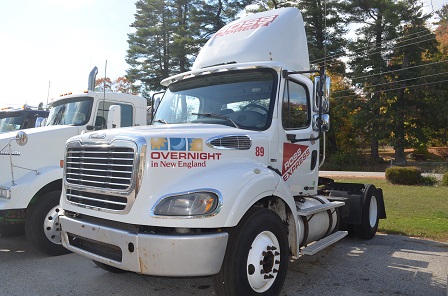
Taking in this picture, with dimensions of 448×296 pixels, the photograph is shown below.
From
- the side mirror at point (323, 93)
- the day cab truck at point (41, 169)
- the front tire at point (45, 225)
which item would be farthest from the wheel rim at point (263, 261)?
the front tire at point (45, 225)

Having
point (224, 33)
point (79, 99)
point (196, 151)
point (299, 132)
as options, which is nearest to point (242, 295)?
point (196, 151)

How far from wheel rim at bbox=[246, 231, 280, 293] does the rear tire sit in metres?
3.79

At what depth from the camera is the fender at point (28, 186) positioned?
18.8 feet

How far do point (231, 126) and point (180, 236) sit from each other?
1.57 metres

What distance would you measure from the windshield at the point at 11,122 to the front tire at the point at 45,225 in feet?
11.7

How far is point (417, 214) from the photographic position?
33.4ft

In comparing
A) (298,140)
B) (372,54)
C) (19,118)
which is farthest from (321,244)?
(372,54)

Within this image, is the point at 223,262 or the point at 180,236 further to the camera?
the point at 223,262

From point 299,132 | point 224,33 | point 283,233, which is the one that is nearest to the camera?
point 283,233

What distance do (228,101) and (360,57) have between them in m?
35.5

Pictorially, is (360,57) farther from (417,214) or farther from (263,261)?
(263,261)

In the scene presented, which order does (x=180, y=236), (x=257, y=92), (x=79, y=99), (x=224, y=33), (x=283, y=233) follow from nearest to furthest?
(x=180, y=236) → (x=283, y=233) → (x=257, y=92) → (x=224, y=33) → (x=79, y=99)

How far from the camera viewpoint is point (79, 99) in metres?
7.16

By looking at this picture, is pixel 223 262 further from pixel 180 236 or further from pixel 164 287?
pixel 164 287
